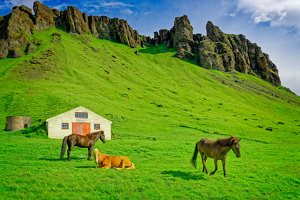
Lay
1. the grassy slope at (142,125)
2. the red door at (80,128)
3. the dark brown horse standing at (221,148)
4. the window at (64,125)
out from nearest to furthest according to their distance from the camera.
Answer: the grassy slope at (142,125), the dark brown horse standing at (221,148), the window at (64,125), the red door at (80,128)

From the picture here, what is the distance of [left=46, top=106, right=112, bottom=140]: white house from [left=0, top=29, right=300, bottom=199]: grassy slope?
3739 mm

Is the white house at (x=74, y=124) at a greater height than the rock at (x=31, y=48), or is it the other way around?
the rock at (x=31, y=48)

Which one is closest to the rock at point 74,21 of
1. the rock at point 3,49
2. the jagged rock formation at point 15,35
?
the jagged rock formation at point 15,35

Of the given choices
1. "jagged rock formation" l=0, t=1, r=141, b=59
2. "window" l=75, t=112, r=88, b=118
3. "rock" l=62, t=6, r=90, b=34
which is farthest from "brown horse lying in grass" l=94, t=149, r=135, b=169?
"rock" l=62, t=6, r=90, b=34

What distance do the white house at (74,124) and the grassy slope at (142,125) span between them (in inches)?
147

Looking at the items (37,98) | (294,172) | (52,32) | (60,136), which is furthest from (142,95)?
(52,32)

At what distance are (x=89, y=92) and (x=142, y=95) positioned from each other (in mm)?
29020

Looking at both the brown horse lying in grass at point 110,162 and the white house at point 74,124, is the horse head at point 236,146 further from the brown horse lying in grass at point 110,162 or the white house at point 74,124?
the white house at point 74,124

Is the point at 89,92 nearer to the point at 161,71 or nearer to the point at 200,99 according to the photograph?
the point at 200,99

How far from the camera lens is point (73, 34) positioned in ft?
594

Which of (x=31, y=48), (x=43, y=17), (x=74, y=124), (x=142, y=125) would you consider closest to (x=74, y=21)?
(x=43, y=17)

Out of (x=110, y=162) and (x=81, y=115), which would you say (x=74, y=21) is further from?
(x=110, y=162)

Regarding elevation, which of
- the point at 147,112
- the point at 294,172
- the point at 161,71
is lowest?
the point at 294,172

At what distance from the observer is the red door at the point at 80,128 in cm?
4069
